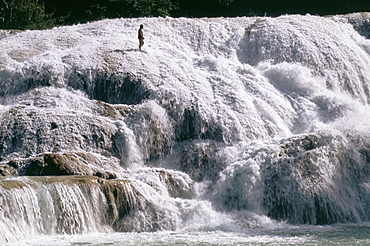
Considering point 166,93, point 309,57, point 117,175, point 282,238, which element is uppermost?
point 309,57

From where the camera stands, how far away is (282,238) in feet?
46.0

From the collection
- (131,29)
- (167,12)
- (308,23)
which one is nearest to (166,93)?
(131,29)

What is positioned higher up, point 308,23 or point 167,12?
point 167,12

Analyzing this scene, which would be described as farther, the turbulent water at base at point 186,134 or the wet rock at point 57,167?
the wet rock at point 57,167

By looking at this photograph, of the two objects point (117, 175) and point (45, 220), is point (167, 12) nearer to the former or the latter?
point (117, 175)

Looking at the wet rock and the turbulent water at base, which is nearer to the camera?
the turbulent water at base

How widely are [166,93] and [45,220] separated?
7.02 metres

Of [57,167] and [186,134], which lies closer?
[57,167]

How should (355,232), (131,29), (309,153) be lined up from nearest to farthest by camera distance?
(355,232)
(309,153)
(131,29)

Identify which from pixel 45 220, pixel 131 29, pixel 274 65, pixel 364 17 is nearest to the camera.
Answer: pixel 45 220

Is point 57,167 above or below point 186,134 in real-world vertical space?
below

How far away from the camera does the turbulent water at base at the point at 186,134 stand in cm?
1440

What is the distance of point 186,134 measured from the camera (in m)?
19.1

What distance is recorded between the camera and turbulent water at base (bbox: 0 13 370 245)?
14.4m
